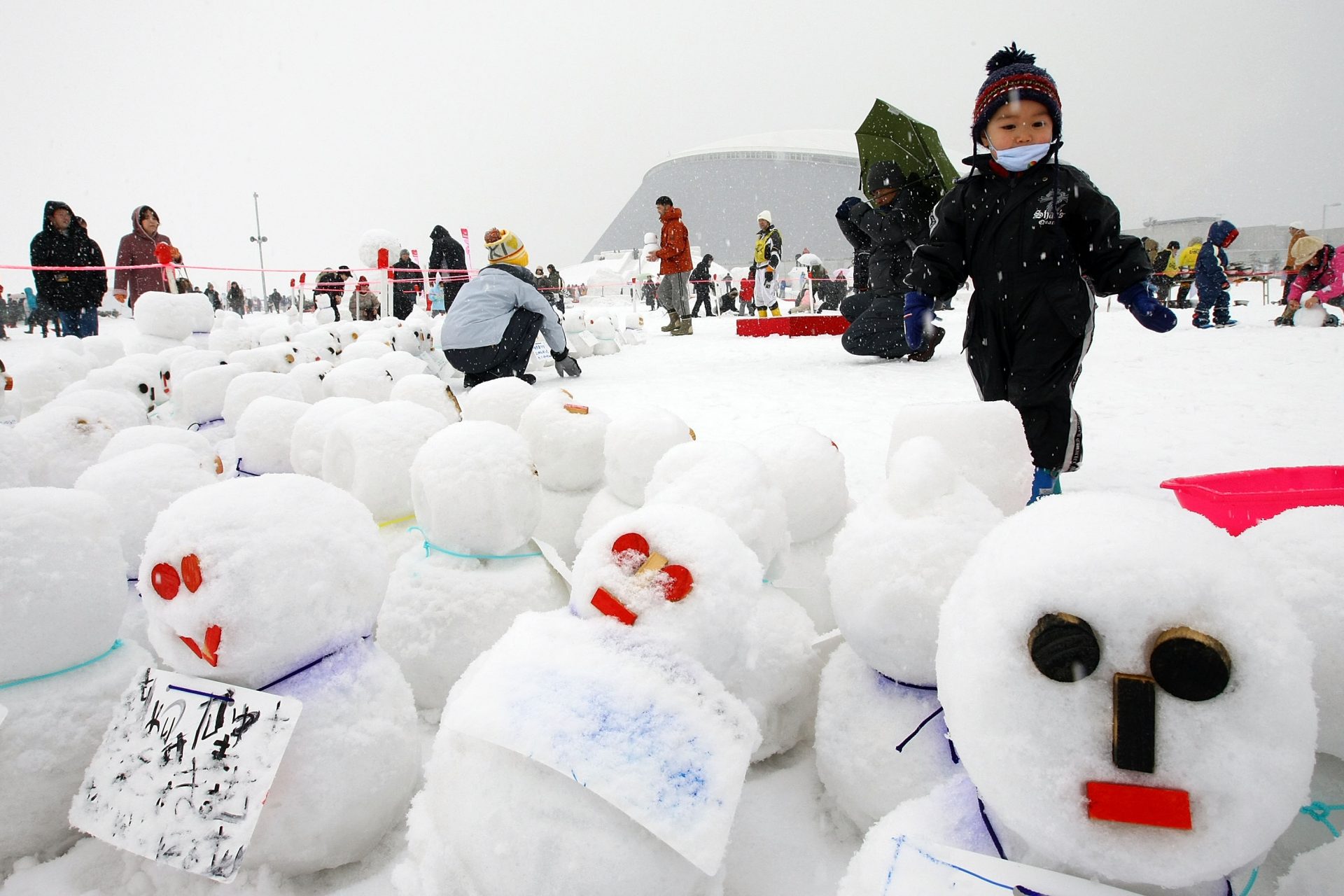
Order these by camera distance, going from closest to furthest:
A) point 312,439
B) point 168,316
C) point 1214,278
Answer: point 312,439
point 168,316
point 1214,278

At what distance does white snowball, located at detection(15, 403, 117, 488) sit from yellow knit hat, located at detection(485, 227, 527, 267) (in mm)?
3786

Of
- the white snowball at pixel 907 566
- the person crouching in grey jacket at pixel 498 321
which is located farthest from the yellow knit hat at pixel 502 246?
the white snowball at pixel 907 566

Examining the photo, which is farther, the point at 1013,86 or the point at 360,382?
the point at 360,382

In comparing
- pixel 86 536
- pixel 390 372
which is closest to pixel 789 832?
pixel 86 536

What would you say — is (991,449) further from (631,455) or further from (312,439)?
(312,439)

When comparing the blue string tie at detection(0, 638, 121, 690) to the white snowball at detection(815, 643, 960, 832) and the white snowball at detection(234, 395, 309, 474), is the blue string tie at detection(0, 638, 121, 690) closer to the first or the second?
the white snowball at detection(234, 395, 309, 474)

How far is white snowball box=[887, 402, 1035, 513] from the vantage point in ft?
5.41

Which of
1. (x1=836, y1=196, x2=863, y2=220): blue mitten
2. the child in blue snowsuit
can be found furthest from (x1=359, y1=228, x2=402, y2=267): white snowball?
the child in blue snowsuit

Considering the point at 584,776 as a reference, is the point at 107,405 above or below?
above

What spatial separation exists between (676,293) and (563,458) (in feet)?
30.3

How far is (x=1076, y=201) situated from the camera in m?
2.44

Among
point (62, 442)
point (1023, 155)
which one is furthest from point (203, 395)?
point (1023, 155)

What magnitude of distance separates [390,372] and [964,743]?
364 cm

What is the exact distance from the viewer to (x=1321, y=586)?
40.2 inches
